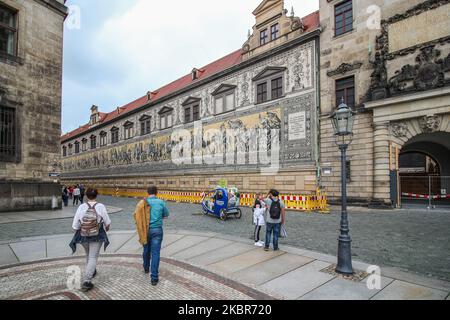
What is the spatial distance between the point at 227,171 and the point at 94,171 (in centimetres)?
3039

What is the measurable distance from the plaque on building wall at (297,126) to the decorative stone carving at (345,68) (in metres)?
3.25

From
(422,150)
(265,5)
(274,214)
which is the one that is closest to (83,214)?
(274,214)

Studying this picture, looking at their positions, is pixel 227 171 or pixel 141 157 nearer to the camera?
pixel 227 171

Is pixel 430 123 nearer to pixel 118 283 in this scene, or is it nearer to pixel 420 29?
pixel 420 29

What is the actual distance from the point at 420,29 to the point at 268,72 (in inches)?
387

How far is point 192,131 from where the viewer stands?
90.2 feet

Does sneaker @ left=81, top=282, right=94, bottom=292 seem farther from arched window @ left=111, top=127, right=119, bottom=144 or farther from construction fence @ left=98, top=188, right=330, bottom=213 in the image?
arched window @ left=111, top=127, right=119, bottom=144

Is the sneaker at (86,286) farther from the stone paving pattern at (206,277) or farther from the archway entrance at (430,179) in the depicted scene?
the archway entrance at (430,179)

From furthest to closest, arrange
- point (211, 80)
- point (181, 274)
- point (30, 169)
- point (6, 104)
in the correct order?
point (211, 80) < point (30, 169) < point (6, 104) < point (181, 274)

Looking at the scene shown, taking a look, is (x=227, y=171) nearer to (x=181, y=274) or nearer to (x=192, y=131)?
(x=192, y=131)

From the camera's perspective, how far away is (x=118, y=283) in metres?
4.89

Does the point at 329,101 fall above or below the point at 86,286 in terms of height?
above

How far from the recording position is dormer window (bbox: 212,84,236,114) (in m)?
24.0
